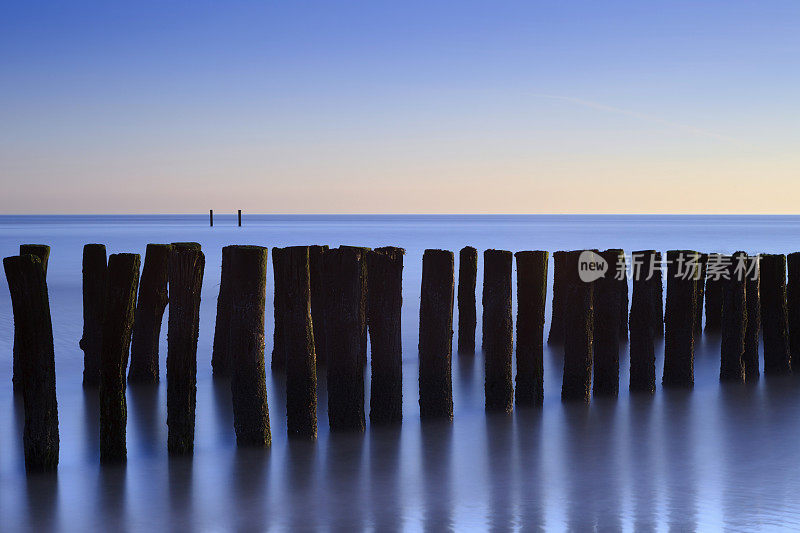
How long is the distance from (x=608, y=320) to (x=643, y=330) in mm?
502

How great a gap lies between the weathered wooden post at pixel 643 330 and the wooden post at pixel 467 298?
1.67 metres

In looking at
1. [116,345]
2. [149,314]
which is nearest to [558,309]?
[149,314]

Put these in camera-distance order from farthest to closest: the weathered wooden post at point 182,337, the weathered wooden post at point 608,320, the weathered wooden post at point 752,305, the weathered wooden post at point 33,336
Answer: the weathered wooden post at point 752,305, the weathered wooden post at point 608,320, the weathered wooden post at point 182,337, the weathered wooden post at point 33,336

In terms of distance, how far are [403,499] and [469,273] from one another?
4.14 m

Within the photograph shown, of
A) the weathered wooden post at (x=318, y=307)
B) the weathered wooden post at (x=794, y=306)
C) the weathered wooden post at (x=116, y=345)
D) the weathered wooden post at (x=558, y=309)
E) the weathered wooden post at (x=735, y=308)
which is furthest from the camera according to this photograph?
the weathered wooden post at (x=558, y=309)

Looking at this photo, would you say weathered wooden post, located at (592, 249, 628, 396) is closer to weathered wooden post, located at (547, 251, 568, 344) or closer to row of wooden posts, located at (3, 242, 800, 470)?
row of wooden posts, located at (3, 242, 800, 470)

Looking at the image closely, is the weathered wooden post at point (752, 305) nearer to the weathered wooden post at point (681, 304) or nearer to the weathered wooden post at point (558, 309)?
the weathered wooden post at point (681, 304)

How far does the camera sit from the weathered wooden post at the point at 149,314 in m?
7.30

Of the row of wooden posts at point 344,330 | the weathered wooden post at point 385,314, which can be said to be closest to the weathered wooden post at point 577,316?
the row of wooden posts at point 344,330

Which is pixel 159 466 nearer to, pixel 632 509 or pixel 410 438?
pixel 410 438

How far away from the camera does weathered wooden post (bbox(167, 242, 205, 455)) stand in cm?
568

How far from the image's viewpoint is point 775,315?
27.2ft

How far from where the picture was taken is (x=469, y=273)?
916cm

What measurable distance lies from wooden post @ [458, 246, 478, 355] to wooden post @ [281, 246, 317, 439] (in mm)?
2760
